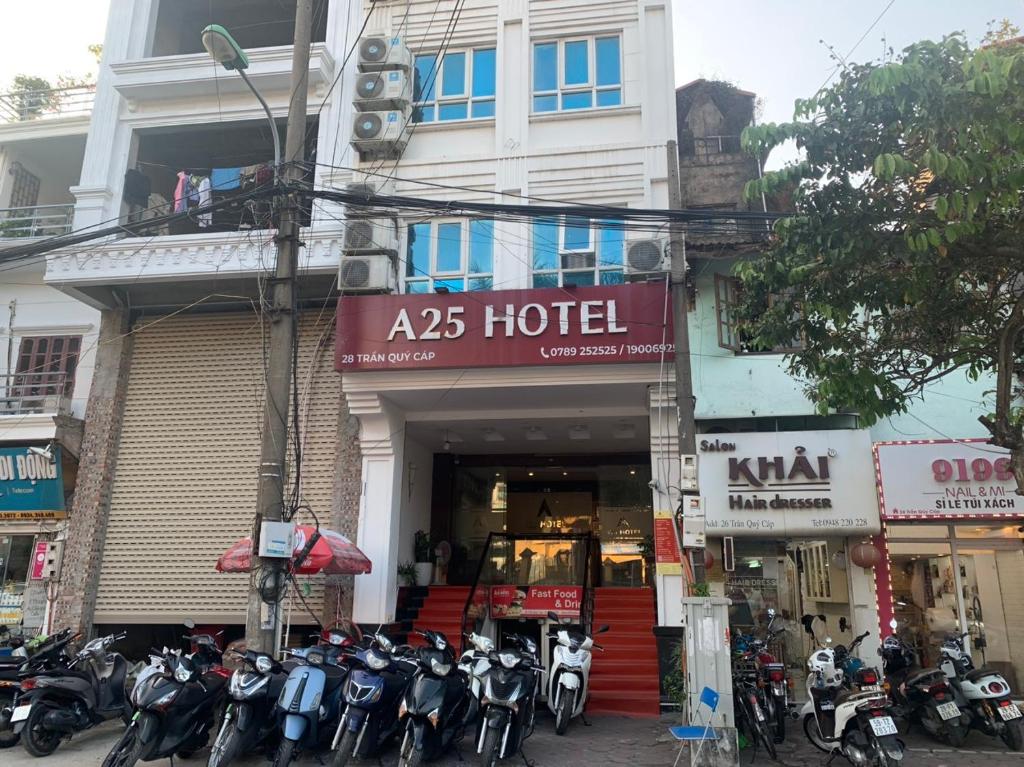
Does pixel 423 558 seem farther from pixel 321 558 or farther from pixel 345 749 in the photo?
pixel 345 749

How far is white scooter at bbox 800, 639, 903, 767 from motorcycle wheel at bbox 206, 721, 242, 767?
5.91 metres

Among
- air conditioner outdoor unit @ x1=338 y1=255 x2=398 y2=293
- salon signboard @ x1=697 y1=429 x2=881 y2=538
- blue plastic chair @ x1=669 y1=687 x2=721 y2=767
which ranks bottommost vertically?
blue plastic chair @ x1=669 y1=687 x2=721 y2=767

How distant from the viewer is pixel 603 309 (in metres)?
11.4

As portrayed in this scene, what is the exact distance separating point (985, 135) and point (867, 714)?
Result: 541 cm

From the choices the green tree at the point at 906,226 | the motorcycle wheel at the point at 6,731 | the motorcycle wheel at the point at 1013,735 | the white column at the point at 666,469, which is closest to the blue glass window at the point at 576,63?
the white column at the point at 666,469

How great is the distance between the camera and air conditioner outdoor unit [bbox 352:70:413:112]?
1328 centimetres

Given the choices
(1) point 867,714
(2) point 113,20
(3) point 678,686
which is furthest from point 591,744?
(2) point 113,20

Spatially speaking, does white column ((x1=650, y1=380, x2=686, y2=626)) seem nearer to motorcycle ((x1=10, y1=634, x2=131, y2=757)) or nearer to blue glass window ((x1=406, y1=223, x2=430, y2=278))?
blue glass window ((x1=406, y1=223, x2=430, y2=278))

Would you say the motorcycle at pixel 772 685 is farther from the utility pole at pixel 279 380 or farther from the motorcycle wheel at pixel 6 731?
the motorcycle wheel at pixel 6 731

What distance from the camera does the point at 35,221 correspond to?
15711 millimetres

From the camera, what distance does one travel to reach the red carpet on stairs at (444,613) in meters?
13.0

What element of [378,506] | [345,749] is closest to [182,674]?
[345,749]

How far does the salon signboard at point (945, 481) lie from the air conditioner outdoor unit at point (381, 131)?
956 centimetres

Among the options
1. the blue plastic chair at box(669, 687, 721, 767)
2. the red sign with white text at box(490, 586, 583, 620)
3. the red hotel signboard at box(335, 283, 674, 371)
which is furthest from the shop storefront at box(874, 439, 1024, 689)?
the blue plastic chair at box(669, 687, 721, 767)
